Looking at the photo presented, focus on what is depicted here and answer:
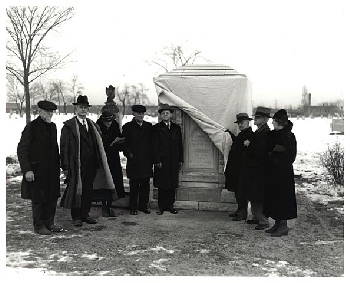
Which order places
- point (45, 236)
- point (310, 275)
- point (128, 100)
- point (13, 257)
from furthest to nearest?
point (128, 100), point (45, 236), point (13, 257), point (310, 275)

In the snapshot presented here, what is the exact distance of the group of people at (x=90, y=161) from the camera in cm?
506

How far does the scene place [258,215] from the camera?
5.78 m

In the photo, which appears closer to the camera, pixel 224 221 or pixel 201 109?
pixel 224 221

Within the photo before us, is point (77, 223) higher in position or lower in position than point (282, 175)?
lower

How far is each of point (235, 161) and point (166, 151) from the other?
3.90 feet

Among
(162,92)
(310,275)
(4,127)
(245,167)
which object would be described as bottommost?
(310,275)

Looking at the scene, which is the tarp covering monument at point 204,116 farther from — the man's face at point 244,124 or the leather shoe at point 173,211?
the man's face at point 244,124

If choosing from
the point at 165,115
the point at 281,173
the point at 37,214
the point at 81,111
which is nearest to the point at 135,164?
the point at 165,115

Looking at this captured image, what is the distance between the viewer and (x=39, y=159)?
506 cm

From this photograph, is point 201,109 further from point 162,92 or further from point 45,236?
point 45,236

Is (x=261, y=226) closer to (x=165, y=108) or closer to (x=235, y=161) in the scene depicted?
(x=235, y=161)

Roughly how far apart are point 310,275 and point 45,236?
11.4 feet

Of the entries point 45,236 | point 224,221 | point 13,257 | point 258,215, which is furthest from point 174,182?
point 13,257

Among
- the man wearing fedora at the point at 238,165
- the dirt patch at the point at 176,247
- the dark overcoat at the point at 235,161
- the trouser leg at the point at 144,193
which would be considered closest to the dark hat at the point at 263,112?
the man wearing fedora at the point at 238,165
